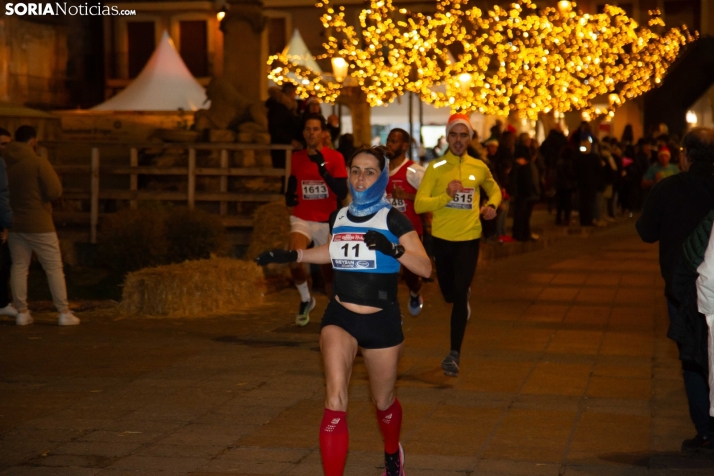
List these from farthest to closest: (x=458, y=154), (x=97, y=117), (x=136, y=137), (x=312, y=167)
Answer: (x=97, y=117)
(x=136, y=137)
(x=312, y=167)
(x=458, y=154)

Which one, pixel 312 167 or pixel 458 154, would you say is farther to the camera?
pixel 312 167

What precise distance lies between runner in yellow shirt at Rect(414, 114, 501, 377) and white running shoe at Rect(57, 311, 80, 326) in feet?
13.2

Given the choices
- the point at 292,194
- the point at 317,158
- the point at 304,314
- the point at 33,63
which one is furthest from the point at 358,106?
the point at 33,63

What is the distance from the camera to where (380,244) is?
517 centimetres

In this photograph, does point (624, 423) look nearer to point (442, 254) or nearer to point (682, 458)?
point (682, 458)

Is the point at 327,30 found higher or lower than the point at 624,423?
higher

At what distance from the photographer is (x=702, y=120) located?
2638 centimetres

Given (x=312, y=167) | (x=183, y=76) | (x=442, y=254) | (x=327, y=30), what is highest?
(x=327, y=30)

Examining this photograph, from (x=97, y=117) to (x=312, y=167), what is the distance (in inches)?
563

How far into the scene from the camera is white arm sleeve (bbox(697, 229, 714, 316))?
5.22 metres

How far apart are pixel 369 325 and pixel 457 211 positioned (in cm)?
343

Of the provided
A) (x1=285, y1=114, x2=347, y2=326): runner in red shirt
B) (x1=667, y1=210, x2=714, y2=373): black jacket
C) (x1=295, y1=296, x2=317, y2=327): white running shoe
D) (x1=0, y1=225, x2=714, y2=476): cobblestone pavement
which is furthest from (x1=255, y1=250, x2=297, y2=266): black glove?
(x1=295, y1=296, x2=317, y2=327): white running shoe

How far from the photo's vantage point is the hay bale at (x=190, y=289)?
11.7 metres

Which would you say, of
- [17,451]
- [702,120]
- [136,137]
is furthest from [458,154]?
[702,120]
